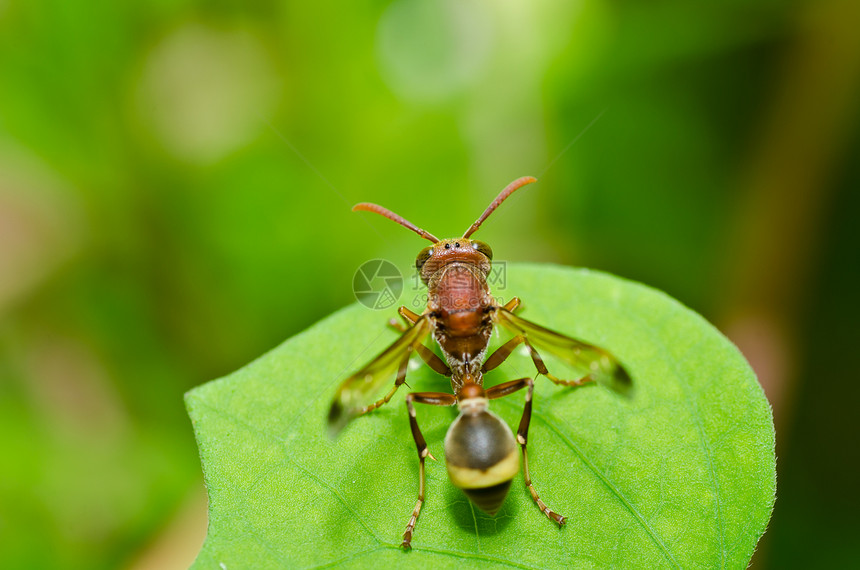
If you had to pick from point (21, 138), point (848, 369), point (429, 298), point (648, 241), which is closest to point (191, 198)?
point (21, 138)

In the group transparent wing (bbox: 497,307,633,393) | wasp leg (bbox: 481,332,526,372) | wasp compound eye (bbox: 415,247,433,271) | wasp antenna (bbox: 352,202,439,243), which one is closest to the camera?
transparent wing (bbox: 497,307,633,393)

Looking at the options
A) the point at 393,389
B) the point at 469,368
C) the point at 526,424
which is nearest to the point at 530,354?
the point at 469,368

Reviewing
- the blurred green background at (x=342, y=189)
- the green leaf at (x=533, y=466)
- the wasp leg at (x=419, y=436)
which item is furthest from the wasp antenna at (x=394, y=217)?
the blurred green background at (x=342, y=189)

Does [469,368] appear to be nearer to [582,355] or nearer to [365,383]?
[582,355]

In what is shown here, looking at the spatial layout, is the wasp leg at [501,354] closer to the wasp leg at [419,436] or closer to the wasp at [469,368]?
the wasp at [469,368]

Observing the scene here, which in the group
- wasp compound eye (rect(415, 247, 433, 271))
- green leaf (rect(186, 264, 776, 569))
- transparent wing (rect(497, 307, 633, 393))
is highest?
wasp compound eye (rect(415, 247, 433, 271))

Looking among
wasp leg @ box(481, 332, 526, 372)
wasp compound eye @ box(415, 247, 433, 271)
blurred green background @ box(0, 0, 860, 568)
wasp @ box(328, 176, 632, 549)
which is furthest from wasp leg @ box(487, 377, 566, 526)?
blurred green background @ box(0, 0, 860, 568)

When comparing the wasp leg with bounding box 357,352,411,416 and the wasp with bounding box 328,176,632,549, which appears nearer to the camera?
the wasp with bounding box 328,176,632,549

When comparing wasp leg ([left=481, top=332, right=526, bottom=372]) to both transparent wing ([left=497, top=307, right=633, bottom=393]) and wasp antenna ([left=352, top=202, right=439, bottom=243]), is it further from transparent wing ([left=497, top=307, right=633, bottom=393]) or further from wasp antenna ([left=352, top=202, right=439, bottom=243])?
wasp antenna ([left=352, top=202, right=439, bottom=243])
